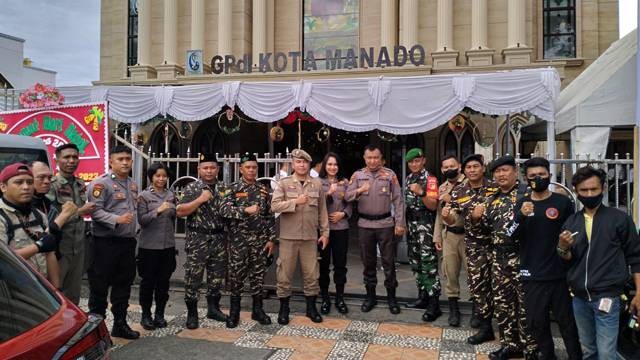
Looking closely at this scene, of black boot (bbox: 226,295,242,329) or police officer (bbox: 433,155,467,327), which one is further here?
black boot (bbox: 226,295,242,329)

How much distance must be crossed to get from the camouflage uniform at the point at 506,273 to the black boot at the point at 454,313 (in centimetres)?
93

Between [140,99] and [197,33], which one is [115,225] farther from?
[197,33]

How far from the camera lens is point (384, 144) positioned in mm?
16672

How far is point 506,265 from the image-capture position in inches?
163

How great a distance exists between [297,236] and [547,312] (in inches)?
103

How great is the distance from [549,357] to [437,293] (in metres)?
1.61

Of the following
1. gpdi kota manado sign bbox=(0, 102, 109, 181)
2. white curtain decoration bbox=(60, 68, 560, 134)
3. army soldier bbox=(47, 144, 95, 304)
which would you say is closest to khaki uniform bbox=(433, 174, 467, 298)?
white curtain decoration bbox=(60, 68, 560, 134)

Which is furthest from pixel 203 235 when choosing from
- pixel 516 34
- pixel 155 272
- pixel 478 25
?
pixel 516 34

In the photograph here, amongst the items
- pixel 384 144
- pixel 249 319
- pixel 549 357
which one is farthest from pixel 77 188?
pixel 384 144

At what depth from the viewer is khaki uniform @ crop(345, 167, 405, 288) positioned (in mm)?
5527

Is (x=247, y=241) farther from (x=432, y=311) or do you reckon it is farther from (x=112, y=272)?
(x=432, y=311)

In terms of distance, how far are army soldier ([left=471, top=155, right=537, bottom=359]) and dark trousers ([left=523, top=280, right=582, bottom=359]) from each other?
185 mm

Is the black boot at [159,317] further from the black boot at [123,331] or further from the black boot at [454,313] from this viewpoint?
the black boot at [454,313]

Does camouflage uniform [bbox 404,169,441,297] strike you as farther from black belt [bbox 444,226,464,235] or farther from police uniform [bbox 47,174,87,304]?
police uniform [bbox 47,174,87,304]
